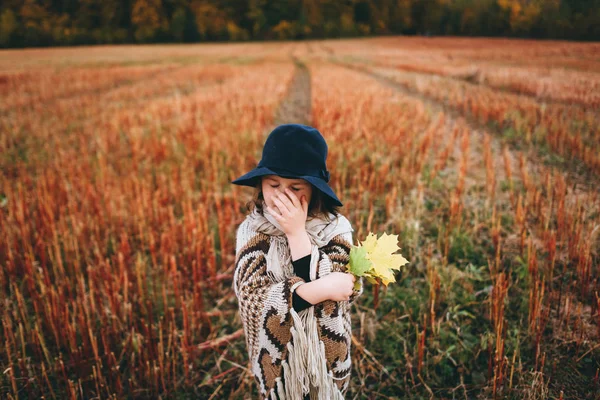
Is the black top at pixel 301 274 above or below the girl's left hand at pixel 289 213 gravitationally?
below

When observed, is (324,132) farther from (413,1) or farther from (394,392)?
(413,1)

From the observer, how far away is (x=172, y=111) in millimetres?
8273

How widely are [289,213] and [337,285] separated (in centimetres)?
30

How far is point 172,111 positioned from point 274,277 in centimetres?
786

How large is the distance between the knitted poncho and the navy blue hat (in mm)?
193

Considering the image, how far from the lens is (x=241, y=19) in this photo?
229ft

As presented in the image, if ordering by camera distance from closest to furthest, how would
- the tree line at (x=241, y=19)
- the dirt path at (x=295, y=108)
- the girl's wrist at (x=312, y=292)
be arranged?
the girl's wrist at (x=312, y=292), the dirt path at (x=295, y=108), the tree line at (x=241, y=19)

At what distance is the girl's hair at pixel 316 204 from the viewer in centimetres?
144

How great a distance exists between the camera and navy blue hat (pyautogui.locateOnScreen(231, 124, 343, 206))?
130 centimetres

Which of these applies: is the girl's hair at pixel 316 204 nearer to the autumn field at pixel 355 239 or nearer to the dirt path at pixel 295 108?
the autumn field at pixel 355 239

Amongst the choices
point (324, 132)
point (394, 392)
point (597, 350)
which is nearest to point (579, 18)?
point (324, 132)

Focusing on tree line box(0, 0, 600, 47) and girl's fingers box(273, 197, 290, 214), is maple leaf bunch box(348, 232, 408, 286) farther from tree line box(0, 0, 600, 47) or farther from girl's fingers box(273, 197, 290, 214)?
tree line box(0, 0, 600, 47)

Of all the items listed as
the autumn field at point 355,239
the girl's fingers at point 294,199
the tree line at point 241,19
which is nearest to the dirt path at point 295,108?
the autumn field at point 355,239

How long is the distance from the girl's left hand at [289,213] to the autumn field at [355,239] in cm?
122
